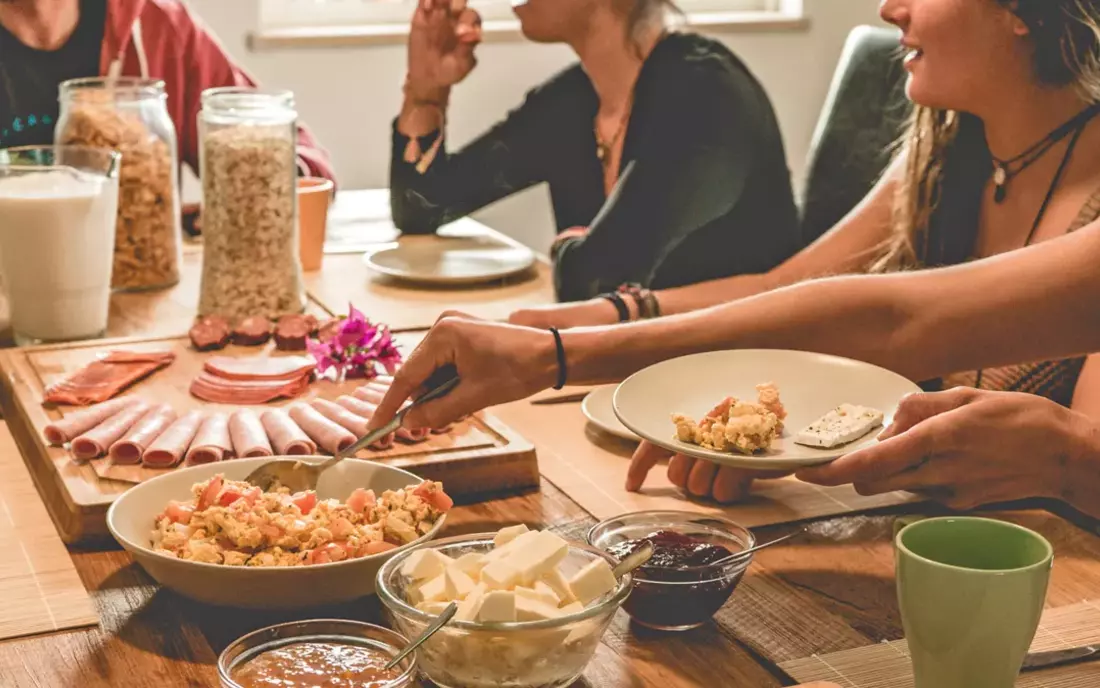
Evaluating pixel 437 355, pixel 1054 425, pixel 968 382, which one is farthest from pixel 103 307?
pixel 1054 425

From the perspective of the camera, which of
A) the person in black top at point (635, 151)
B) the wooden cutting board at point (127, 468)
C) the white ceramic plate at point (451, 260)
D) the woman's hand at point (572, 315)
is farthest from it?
the person in black top at point (635, 151)

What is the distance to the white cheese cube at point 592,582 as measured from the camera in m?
1.03

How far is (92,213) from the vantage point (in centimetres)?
198

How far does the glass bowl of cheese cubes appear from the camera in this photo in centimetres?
97

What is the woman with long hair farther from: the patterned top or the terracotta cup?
the terracotta cup

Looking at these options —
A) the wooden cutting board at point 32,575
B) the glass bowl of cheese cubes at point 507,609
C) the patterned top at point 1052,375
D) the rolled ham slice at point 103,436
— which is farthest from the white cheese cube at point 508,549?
the patterned top at point 1052,375

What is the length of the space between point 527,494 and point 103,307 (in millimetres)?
881

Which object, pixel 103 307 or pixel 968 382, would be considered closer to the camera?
pixel 968 382

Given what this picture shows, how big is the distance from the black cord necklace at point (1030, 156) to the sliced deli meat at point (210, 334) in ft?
3.66

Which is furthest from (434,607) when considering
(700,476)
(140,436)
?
(140,436)

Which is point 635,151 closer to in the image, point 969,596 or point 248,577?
point 248,577

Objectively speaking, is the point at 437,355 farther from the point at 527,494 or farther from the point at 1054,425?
the point at 1054,425

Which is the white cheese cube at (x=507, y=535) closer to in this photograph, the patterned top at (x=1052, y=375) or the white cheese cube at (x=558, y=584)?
the white cheese cube at (x=558, y=584)

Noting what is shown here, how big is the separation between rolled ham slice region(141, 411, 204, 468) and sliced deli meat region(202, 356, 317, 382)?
0.69 ft
